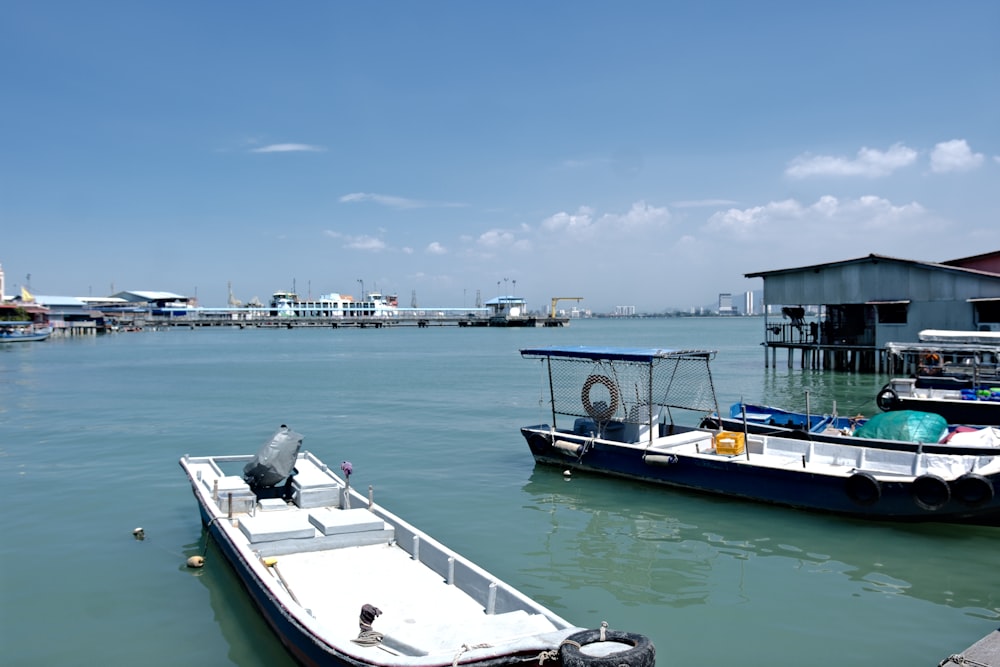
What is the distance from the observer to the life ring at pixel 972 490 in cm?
1276

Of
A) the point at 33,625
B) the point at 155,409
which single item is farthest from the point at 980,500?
the point at 155,409

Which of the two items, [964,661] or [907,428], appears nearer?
[964,661]

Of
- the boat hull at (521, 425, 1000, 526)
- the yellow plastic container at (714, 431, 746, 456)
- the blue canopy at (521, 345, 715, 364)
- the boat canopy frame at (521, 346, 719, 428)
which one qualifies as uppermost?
the blue canopy at (521, 345, 715, 364)

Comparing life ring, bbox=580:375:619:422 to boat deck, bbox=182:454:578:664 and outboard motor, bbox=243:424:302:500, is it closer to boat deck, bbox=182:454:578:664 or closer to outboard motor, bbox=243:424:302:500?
boat deck, bbox=182:454:578:664

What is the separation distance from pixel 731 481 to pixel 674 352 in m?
3.05

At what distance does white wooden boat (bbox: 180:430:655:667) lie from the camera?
241 inches

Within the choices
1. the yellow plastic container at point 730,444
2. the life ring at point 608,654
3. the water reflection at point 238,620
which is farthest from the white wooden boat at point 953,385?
the life ring at point 608,654

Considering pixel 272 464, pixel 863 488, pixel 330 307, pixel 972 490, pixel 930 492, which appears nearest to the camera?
pixel 972 490

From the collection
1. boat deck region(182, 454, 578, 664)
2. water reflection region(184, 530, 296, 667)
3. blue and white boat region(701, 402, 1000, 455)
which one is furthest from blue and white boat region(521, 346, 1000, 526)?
water reflection region(184, 530, 296, 667)

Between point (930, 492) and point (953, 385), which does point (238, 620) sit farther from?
point (953, 385)

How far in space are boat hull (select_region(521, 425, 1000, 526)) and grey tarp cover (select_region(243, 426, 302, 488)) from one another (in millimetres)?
7486

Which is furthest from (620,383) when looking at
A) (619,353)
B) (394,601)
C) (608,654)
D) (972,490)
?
(608,654)

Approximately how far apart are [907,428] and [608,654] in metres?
13.4

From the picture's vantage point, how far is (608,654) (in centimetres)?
589
